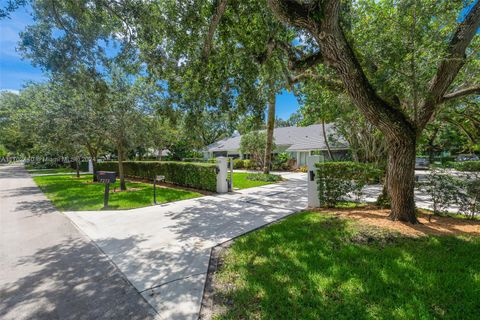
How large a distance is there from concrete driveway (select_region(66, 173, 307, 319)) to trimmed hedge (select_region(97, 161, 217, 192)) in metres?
1.68

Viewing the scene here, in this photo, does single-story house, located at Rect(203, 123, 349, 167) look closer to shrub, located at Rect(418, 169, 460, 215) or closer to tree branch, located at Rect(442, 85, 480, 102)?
shrub, located at Rect(418, 169, 460, 215)

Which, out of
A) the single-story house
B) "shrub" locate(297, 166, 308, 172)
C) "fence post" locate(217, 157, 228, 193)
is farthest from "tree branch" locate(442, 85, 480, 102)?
"shrub" locate(297, 166, 308, 172)

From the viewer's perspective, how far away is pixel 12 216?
6848 mm

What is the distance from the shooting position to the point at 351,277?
299 cm

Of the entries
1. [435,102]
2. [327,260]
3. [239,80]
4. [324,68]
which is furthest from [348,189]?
[239,80]

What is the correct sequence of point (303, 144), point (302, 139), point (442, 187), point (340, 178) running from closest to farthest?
1. point (442, 187)
2. point (340, 178)
3. point (303, 144)
4. point (302, 139)

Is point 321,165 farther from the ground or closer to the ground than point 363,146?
closer to the ground

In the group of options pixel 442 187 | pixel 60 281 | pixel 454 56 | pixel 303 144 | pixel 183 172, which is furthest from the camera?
pixel 303 144

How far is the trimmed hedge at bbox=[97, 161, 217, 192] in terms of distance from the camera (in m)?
10.6

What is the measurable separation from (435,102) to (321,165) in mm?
2948

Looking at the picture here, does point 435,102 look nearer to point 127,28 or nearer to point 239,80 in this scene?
point 239,80

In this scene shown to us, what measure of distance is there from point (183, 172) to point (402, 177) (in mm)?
9939

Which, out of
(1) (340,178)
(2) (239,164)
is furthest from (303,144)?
(1) (340,178)

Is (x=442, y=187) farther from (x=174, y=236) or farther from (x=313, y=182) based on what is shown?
(x=174, y=236)
